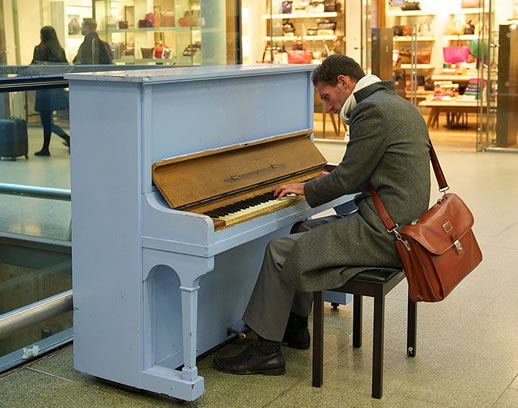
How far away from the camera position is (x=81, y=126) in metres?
3.18

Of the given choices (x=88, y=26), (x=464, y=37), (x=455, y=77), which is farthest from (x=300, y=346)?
(x=464, y=37)

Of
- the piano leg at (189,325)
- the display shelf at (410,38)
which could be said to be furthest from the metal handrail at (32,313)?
the display shelf at (410,38)

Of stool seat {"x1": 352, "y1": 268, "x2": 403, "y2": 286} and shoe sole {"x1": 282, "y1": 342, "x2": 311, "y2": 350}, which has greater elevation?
stool seat {"x1": 352, "y1": 268, "x2": 403, "y2": 286}

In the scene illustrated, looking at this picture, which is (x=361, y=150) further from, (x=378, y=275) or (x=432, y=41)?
(x=432, y=41)

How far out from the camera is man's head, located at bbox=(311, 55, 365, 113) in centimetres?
340

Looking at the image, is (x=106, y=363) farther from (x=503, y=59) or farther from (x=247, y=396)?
(x=503, y=59)

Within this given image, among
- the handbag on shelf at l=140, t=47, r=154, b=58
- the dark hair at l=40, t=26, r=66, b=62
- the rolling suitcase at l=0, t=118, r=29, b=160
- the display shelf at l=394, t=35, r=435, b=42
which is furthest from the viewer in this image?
the display shelf at l=394, t=35, r=435, b=42

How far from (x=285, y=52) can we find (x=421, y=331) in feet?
25.8

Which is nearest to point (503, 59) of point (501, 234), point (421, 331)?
point (501, 234)

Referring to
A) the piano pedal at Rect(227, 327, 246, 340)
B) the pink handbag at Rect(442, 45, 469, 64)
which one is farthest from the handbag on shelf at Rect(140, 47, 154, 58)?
the pink handbag at Rect(442, 45, 469, 64)

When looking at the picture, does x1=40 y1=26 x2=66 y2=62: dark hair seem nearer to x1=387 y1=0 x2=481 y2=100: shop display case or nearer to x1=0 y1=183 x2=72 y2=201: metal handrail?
x1=0 y1=183 x2=72 y2=201: metal handrail

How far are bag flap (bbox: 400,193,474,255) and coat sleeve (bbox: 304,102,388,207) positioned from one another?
27 cm

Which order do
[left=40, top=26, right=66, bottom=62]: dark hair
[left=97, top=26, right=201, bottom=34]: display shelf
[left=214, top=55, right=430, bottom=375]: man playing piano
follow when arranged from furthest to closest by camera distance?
[left=97, top=26, right=201, bottom=34]: display shelf, [left=40, top=26, right=66, bottom=62]: dark hair, [left=214, top=55, right=430, bottom=375]: man playing piano

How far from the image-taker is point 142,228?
3090mm
